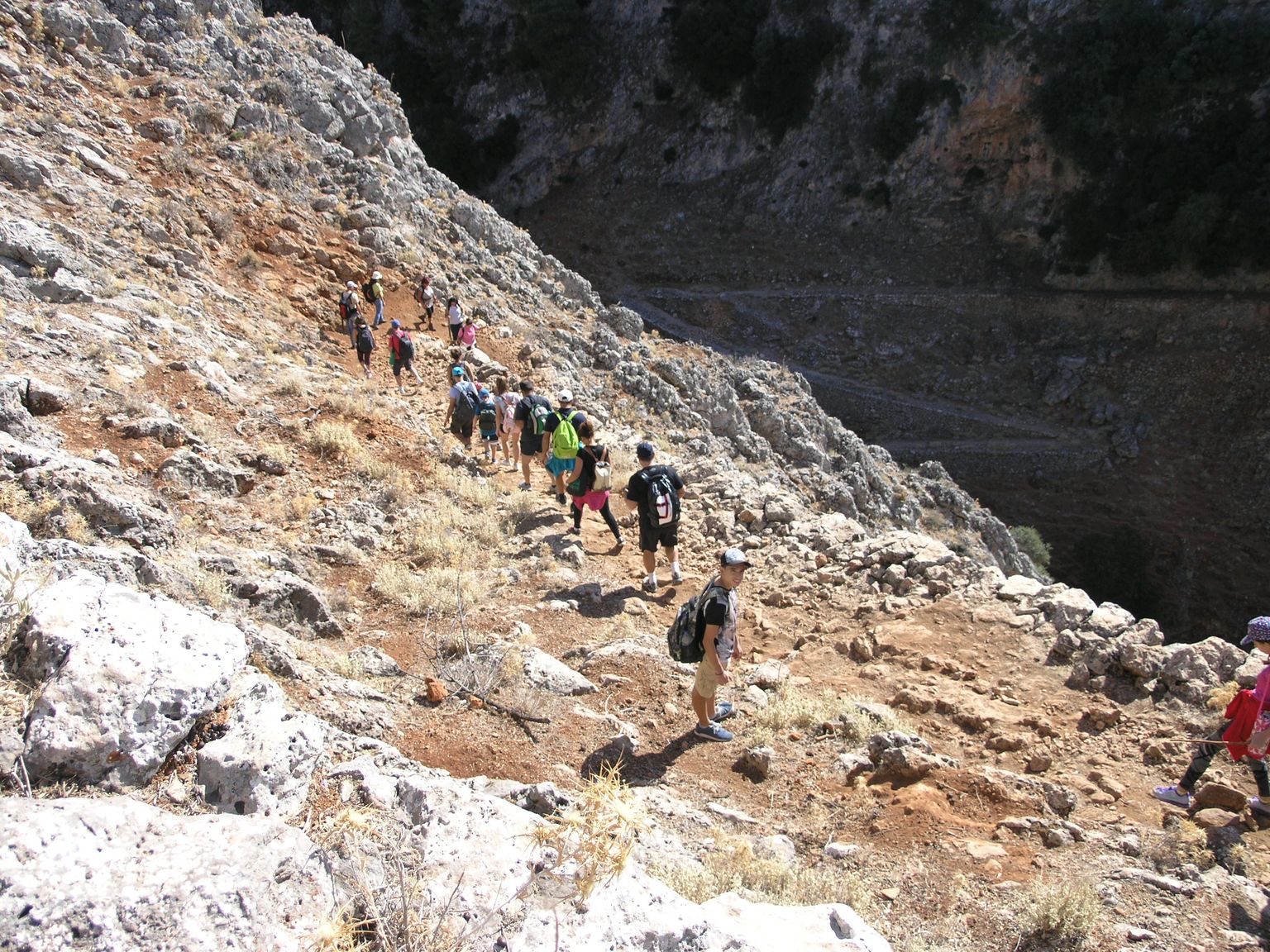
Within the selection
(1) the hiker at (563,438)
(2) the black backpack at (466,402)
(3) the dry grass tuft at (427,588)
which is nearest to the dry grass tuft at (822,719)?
(3) the dry grass tuft at (427,588)

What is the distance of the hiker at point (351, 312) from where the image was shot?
1211 cm

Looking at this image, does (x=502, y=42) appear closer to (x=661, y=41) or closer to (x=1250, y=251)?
(x=661, y=41)

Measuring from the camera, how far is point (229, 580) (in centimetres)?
608

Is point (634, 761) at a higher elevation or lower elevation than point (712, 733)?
lower

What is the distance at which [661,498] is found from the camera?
7.73 metres

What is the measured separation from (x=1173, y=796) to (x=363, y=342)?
1035 cm

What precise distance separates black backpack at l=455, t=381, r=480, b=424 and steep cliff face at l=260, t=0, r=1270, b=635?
19.7 m

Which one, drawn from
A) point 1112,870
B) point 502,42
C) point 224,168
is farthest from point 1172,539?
point 502,42

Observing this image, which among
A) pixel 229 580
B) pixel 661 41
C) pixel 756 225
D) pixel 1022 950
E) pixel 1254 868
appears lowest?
pixel 229 580

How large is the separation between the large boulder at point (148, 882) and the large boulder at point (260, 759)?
0.38m

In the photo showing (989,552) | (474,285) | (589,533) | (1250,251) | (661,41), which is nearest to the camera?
(589,533)

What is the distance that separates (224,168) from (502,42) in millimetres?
33308

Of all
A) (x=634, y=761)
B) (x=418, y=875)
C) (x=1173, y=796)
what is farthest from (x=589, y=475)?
(x=418, y=875)

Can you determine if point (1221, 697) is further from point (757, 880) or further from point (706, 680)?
point (757, 880)
